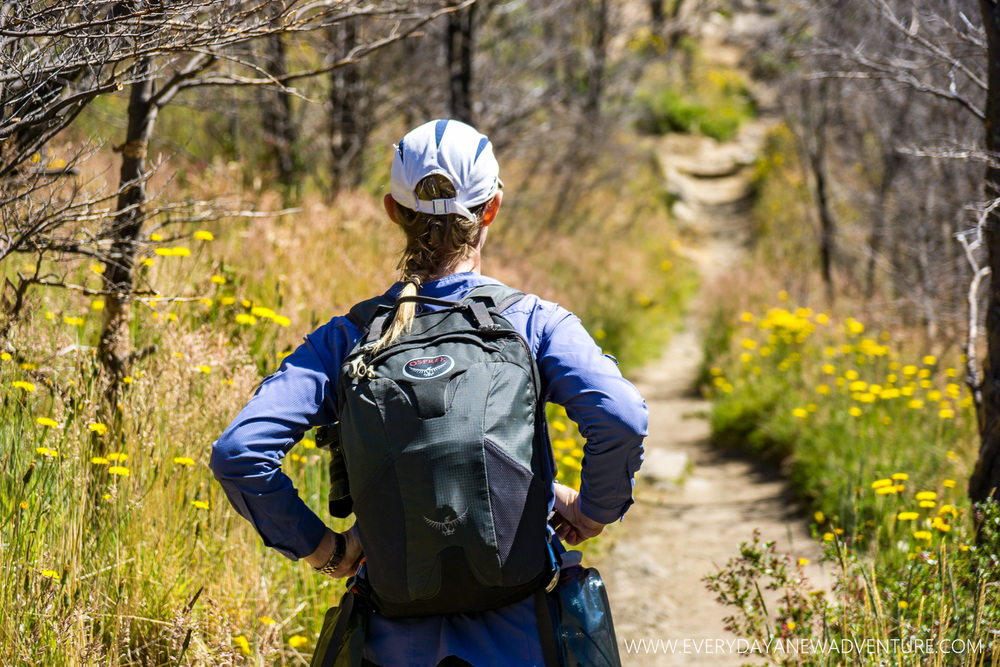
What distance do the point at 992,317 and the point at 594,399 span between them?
2.33 metres

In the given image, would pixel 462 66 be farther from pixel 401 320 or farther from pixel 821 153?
pixel 401 320

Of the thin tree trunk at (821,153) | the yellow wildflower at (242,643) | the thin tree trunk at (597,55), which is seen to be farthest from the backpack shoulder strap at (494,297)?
the thin tree trunk at (597,55)

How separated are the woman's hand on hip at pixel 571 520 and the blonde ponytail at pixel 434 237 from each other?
56 centimetres

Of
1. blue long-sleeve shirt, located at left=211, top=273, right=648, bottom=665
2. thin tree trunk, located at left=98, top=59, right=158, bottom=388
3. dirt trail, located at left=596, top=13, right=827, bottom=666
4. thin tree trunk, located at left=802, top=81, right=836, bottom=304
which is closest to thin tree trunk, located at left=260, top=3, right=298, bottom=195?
thin tree trunk, located at left=98, top=59, right=158, bottom=388

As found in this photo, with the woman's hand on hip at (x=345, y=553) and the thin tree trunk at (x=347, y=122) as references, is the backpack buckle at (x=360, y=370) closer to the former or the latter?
the woman's hand on hip at (x=345, y=553)

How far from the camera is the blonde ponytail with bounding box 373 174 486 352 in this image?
1.75 m

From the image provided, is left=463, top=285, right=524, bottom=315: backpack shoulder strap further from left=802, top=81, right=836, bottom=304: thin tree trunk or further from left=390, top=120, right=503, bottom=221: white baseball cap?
left=802, top=81, right=836, bottom=304: thin tree trunk

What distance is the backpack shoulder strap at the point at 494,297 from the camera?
1687 millimetres

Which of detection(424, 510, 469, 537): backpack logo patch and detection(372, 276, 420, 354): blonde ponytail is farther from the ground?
detection(372, 276, 420, 354): blonde ponytail

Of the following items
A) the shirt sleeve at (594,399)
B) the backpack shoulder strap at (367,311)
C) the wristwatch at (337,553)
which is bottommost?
the wristwatch at (337,553)

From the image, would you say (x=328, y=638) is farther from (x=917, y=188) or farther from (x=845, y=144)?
(x=845, y=144)

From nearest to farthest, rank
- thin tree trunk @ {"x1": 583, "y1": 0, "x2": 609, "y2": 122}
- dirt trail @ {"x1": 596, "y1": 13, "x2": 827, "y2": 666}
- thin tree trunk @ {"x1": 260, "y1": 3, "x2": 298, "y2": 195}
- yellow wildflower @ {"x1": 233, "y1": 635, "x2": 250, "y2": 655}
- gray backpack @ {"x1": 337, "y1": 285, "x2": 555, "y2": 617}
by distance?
gray backpack @ {"x1": 337, "y1": 285, "x2": 555, "y2": 617}
yellow wildflower @ {"x1": 233, "y1": 635, "x2": 250, "y2": 655}
dirt trail @ {"x1": 596, "y1": 13, "x2": 827, "y2": 666}
thin tree trunk @ {"x1": 260, "y1": 3, "x2": 298, "y2": 195}
thin tree trunk @ {"x1": 583, "y1": 0, "x2": 609, "y2": 122}

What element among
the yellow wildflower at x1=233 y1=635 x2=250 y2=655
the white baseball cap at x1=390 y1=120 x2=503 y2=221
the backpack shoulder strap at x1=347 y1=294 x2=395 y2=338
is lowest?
the yellow wildflower at x1=233 y1=635 x2=250 y2=655

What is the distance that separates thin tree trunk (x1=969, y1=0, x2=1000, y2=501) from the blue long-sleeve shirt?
6.90 feet
